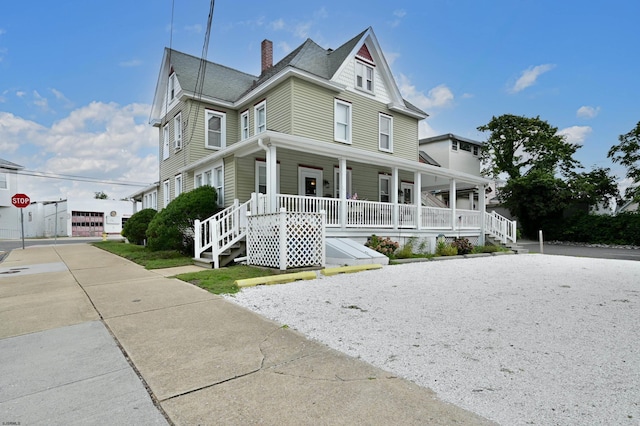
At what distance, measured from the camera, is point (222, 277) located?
24.4ft

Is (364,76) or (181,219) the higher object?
(364,76)

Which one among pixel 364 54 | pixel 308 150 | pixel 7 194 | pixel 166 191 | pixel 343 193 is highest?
pixel 364 54

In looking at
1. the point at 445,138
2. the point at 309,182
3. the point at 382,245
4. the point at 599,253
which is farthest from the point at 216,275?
the point at 445,138

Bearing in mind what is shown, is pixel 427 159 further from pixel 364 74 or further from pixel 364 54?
pixel 364 54

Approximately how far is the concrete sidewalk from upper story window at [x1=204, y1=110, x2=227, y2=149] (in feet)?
38.5

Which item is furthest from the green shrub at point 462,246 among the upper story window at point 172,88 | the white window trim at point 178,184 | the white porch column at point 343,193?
the upper story window at point 172,88

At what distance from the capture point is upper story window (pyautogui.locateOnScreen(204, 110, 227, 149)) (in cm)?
1573

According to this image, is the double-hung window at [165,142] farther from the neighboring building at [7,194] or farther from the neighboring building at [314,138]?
the neighboring building at [7,194]

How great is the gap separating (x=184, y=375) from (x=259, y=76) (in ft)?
60.9

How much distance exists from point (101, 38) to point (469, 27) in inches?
554

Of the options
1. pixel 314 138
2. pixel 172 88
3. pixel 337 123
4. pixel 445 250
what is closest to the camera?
pixel 445 250

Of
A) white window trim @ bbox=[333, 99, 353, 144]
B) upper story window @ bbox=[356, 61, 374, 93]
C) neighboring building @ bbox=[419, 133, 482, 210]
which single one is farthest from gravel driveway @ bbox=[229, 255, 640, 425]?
neighboring building @ bbox=[419, 133, 482, 210]

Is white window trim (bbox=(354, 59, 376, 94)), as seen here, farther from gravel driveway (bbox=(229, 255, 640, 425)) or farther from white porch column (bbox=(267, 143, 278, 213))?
gravel driveway (bbox=(229, 255, 640, 425))

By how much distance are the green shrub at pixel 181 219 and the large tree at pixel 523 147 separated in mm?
26801
